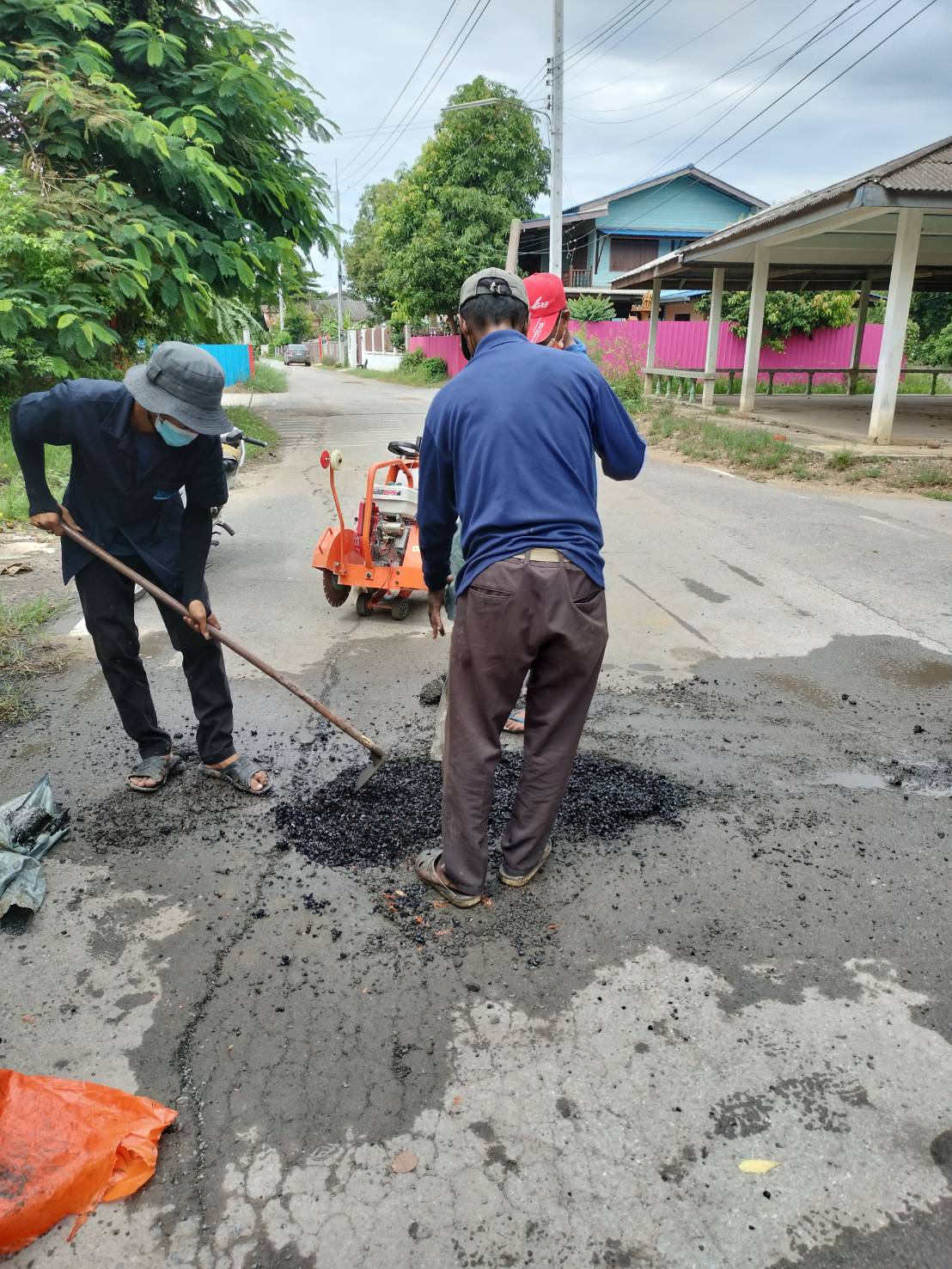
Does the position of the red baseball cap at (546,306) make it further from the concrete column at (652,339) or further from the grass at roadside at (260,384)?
the grass at roadside at (260,384)

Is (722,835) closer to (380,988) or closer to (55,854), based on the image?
(380,988)

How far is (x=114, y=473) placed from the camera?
333 centimetres

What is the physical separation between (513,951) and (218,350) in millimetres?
22690

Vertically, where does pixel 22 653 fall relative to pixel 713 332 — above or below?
below

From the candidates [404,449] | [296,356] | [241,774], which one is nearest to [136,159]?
[404,449]

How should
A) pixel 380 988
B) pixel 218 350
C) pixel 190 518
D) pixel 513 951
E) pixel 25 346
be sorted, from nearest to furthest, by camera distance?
pixel 380 988
pixel 513 951
pixel 190 518
pixel 25 346
pixel 218 350

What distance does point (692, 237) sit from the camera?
105 ft

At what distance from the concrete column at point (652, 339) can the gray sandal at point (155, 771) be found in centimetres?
1894

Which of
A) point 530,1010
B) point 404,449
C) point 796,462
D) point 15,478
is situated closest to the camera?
point 530,1010

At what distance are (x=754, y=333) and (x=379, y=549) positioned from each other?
44.4 feet

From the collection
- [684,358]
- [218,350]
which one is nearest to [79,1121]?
[218,350]

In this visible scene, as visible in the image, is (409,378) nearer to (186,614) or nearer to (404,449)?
(404,449)

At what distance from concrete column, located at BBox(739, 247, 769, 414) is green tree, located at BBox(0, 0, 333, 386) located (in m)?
8.72

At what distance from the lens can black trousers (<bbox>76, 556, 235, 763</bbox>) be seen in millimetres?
3480
